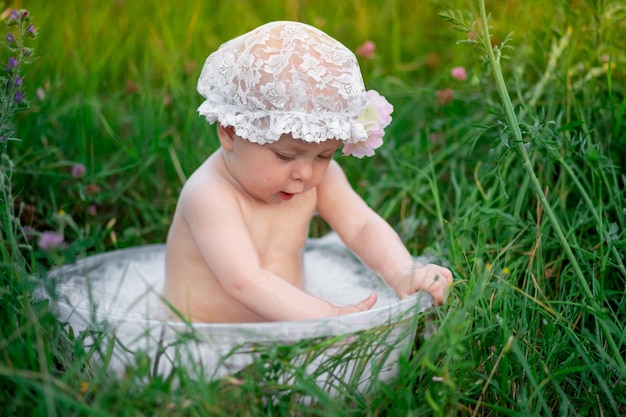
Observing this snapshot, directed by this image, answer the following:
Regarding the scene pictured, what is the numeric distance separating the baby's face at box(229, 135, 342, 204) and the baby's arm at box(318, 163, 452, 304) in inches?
8.3

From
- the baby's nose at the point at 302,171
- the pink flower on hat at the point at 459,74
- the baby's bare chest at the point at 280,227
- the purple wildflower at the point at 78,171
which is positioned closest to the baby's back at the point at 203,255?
the baby's bare chest at the point at 280,227

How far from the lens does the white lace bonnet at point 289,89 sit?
1821 millimetres

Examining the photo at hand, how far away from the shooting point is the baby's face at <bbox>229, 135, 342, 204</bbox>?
191 cm

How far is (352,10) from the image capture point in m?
4.09

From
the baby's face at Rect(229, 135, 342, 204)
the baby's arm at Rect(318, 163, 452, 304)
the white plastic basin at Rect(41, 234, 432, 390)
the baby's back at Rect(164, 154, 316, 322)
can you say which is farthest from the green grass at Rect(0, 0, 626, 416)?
the baby's face at Rect(229, 135, 342, 204)

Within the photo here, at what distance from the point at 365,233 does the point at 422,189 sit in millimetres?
527

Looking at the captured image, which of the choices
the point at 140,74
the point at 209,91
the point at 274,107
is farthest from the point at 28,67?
the point at 274,107

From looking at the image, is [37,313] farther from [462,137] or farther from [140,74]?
[140,74]

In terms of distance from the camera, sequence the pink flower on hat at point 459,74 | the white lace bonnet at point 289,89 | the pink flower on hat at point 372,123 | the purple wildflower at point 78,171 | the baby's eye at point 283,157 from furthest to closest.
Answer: the pink flower on hat at point 459,74, the purple wildflower at point 78,171, the pink flower on hat at point 372,123, the baby's eye at point 283,157, the white lace bonnet at point 289,89

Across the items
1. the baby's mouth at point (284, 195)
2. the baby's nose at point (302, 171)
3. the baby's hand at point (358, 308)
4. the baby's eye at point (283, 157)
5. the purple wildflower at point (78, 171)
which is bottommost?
the baby's hand at point (358, 308)

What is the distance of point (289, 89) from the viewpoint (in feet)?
5.97

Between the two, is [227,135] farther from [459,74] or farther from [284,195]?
[459,74]

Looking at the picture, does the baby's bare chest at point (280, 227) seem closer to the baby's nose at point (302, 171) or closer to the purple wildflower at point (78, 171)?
the baby's nose at point (302, 171)

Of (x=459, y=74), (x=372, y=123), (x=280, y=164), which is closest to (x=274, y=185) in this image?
(x=280, y=164)
